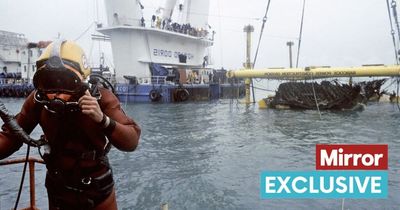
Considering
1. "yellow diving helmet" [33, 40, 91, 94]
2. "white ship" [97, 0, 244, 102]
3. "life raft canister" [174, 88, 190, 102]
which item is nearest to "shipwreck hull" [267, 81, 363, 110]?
"white ship" [97, 0, 244, 102]

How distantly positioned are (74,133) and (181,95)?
31.2 meters

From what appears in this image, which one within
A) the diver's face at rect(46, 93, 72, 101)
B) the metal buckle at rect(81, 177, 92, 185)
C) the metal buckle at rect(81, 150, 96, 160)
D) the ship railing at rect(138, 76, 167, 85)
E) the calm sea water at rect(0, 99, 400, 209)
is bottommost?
the calm sea water at rect(0, 99, 400, 209)

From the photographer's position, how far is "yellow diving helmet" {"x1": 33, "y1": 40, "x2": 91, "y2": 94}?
1904 mm

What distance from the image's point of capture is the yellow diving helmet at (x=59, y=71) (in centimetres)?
190

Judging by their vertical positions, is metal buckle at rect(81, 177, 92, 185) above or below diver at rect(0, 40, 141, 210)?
below

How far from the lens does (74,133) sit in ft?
6.97

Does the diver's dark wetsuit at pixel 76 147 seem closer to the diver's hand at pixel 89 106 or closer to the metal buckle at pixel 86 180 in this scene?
the metal buckle at pixel 86 180

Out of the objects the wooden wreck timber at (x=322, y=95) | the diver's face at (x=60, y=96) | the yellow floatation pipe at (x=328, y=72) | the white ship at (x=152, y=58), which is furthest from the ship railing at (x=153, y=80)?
the diver's face at (x=60, y=96)

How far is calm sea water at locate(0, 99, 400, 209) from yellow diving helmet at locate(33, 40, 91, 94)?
4581mm

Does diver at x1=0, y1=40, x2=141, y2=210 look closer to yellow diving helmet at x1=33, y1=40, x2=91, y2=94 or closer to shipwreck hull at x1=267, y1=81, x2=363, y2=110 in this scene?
yellow diving helmet at x1=33, y1=40, x2=91, y2=94

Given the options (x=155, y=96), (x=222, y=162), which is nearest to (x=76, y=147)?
(x=222, y=162)

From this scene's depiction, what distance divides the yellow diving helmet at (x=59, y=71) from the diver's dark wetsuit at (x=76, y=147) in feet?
Answer: 0.68

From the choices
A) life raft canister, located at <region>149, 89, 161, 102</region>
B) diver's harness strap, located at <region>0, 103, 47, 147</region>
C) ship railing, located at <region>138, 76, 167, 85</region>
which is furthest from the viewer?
A: ship railing, located at <region>138, 76, 167, 85</region>

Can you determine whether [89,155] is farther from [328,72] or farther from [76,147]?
[328,72]
